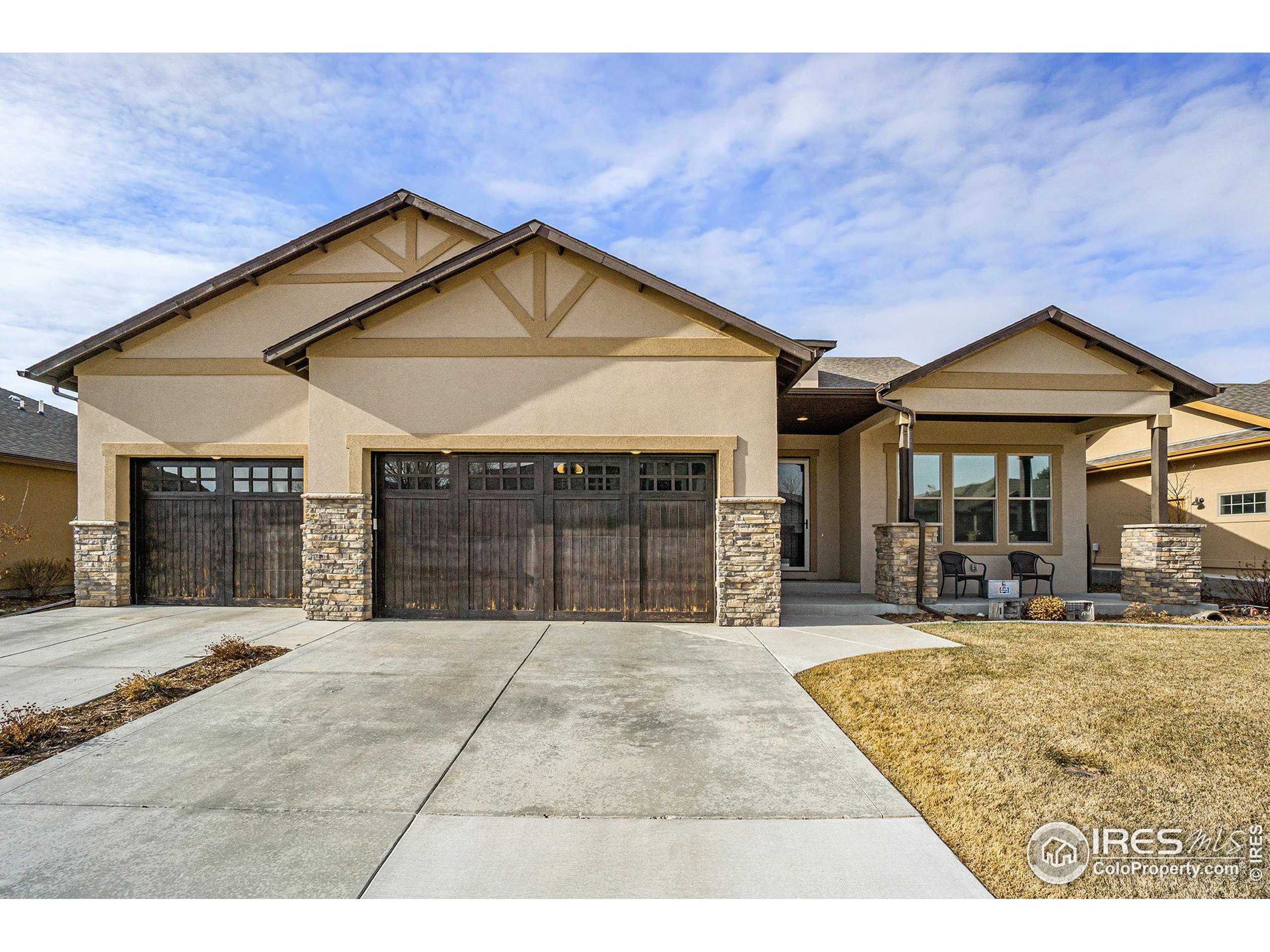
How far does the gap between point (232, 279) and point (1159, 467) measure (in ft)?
54.8

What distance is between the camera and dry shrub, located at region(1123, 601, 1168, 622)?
10423 millimetres

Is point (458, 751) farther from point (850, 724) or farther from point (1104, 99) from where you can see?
point (1104, 99)

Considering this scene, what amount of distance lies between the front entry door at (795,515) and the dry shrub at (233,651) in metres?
10.0

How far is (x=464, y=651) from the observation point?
782cm

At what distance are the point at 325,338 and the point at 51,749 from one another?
6.27m

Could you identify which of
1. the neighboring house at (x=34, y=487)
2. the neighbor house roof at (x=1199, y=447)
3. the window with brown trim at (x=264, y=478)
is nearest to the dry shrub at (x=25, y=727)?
→ the window with brown trim at (x=264, y=478)

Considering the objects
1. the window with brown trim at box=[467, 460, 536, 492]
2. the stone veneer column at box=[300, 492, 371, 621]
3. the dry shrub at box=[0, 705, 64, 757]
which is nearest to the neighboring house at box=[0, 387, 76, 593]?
the stone veneer column at box=[300, 492, 371, 621]

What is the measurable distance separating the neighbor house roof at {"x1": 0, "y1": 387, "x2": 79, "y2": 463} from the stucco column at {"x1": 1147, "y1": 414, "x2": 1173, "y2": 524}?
19.7 m

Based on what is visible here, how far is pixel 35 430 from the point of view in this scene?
554 inches

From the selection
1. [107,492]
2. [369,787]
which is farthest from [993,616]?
[107,492]

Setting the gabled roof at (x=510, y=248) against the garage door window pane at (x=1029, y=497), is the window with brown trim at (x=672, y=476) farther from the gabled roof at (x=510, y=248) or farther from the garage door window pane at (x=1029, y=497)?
the garage door window pane at (x=1029, y=497)

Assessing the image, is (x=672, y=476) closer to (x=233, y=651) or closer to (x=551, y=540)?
(x=551, y=540)

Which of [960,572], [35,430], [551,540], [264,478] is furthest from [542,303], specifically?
[35,430]

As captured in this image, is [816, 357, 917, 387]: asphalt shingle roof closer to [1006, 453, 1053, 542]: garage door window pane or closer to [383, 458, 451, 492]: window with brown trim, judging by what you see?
[1006, 453, 1053, 542]: garage door window pane
